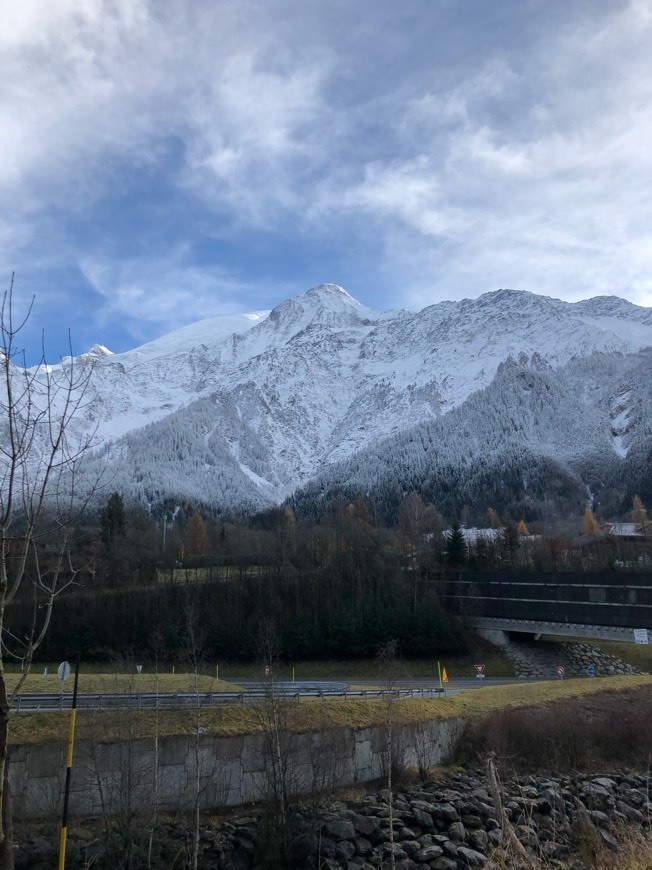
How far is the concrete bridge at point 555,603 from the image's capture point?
54312mm

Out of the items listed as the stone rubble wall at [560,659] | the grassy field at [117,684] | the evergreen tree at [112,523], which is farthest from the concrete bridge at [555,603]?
the evergreen tree at [112,523]

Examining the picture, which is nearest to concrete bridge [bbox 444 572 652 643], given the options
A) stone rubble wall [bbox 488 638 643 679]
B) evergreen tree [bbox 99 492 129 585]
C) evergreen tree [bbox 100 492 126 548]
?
stone rubble wall [bbox 488 638 643 679]

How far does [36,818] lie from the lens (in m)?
19.5

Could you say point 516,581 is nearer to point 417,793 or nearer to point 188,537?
point 417,793

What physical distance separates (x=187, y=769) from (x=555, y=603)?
1844 inches

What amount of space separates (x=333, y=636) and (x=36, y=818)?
4537 centimetres

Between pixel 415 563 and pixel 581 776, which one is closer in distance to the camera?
pixel 581 776

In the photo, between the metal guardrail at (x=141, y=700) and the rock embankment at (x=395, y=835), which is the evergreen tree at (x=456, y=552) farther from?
the rock embankment at (x=395, y=835)

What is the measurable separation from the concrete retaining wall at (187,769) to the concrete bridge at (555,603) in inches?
1355

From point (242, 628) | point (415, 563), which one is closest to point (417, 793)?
point (242, 628)

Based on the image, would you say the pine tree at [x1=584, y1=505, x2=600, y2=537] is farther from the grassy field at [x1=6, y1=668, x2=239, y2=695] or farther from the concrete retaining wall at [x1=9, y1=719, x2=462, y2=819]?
the concrete retaining wall at [x1=9, y1=719, x2=462, y2=819]

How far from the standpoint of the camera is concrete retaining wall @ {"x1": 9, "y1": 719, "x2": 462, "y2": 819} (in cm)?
1958

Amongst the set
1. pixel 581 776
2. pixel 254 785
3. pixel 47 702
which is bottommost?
pixel 581 776

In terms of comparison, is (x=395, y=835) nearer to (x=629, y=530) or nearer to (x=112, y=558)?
(x=112, y=558)
